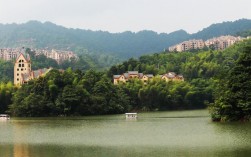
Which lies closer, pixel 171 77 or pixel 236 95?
pixel 236 95

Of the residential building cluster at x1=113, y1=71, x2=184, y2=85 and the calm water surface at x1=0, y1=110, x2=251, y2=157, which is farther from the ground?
the residential building cluster at x1=113, y1=71, x2=184, y2=85

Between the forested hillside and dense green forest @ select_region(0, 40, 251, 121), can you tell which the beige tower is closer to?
dense green forest @ select_region(0, 40, 251, 121)

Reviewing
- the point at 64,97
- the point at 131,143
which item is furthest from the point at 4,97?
the point at 131,143

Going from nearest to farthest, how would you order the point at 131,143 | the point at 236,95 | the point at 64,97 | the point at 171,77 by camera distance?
the point at 131,143
the point at 236,95
the point at 64,97
the point at 171,77

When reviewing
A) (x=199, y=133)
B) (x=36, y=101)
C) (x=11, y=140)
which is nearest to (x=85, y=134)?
(x=11, y=140)

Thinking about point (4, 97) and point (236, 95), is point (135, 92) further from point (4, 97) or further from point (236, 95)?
point (236, 95)

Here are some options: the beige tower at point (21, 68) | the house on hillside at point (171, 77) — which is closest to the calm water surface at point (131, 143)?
the house on hillside at point (171, 77)

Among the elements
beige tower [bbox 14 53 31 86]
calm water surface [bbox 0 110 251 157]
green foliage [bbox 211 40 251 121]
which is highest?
beige tower [bbox 14 53 31 86]

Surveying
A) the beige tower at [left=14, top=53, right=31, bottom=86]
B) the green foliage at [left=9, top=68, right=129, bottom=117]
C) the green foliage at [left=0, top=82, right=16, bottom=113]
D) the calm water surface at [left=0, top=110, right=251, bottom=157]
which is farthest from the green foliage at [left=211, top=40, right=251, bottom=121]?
the beige tower at [left=14, top=53, right=31, bottom=86]

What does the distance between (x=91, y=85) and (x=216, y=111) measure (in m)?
38.3

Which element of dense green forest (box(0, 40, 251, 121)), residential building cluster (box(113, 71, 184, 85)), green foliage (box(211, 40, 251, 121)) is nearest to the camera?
green foliage (box(211, 40, 251, 121))

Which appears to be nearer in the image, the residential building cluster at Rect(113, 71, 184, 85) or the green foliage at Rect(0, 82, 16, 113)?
the green foliage at Rect(0, 82, 16, 113)

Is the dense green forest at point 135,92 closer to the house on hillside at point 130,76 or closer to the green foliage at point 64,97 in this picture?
the green foliage at point 64,97

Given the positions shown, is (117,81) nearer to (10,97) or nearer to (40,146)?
(10,97)
